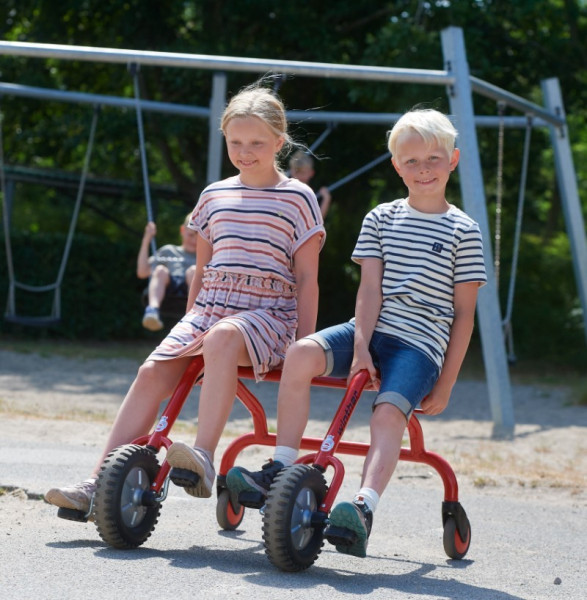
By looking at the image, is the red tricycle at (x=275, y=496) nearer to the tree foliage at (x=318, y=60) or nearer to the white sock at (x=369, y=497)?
the white sock at (x=369, y=497)

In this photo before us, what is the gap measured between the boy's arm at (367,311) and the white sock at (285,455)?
0.33 m

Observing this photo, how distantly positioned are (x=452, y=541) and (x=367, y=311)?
0.92 metres

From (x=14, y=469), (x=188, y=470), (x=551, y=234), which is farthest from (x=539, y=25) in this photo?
(x=188, y=470)

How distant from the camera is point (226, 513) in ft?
13.9

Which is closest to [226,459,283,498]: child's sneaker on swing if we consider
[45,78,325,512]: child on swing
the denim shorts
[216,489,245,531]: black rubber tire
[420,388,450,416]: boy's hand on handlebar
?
[45,78,325,512]: child on swing

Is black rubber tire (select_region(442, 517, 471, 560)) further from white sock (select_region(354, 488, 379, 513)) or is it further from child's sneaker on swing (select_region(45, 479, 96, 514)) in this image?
child's sneaker on swing (select_region(45, 479, 96, 514))

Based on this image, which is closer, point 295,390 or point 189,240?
point 295,390

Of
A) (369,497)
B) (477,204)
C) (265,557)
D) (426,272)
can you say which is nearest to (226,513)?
(265,557)

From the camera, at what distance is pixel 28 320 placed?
11273mm

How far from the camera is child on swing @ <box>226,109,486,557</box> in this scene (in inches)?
140

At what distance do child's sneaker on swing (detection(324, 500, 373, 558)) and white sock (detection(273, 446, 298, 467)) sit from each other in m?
0.33

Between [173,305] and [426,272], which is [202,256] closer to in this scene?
[426,272]

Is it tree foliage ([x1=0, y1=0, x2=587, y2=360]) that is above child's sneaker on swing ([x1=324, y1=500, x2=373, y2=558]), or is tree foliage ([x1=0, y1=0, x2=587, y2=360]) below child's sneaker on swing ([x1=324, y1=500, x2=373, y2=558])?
above

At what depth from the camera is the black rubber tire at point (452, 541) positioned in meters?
3.97
